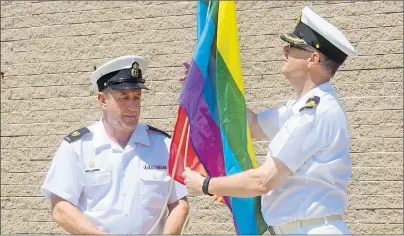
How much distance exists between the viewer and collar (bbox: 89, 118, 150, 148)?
156 inches

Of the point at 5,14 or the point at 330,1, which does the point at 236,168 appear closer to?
the point at 330,1

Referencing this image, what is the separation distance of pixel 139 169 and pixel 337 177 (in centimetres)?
114

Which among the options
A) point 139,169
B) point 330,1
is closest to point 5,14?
point 330,1

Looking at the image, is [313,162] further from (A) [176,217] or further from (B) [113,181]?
(B) [113,181]

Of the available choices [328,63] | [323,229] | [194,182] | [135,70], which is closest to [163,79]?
[135,70]

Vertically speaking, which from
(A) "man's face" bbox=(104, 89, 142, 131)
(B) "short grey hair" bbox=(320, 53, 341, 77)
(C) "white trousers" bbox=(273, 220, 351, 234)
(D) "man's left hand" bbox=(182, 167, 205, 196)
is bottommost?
(C) "white trousers" bbox=(273, 220, 351, 234)

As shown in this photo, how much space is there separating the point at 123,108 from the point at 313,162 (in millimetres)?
1129

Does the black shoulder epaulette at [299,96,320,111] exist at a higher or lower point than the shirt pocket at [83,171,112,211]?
higher

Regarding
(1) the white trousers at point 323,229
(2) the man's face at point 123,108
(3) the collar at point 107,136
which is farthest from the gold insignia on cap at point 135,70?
(1) the white trousers at point 323,229

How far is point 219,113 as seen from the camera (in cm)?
357

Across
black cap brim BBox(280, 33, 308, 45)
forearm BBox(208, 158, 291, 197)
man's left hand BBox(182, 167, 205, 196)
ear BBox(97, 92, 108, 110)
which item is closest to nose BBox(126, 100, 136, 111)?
ear BBox(97, 92, 108, 110)

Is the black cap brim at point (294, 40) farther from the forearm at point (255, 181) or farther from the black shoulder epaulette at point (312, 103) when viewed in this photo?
the forearm at point (255, 181)

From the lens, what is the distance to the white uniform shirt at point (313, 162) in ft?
10.4

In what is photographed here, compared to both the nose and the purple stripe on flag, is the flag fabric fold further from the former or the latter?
the nose
